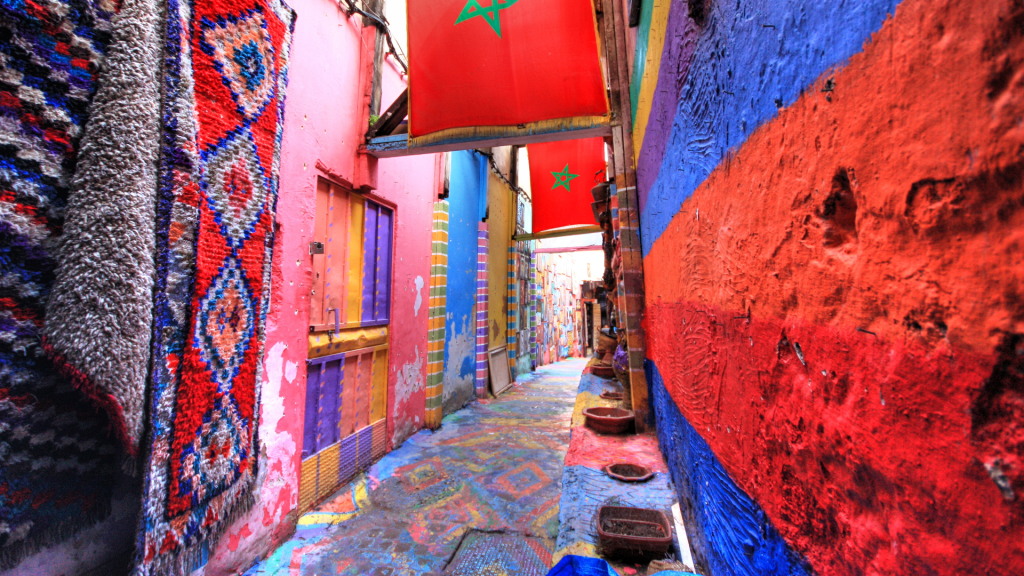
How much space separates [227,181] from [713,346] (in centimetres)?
217

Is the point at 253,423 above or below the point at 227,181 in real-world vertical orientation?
below

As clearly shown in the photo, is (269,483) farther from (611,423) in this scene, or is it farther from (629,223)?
(629,223)

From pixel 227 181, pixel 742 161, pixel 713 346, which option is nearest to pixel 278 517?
pixel 227 181

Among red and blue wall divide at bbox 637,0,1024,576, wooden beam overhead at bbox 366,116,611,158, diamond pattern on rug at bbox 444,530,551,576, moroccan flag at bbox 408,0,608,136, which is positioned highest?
moroccan flag at bbox 408,0,608,136

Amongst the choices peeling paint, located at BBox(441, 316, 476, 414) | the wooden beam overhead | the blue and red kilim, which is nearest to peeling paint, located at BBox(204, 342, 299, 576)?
the blue and red kilim

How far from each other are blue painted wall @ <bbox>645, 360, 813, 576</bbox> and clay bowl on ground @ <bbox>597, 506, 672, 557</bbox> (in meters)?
0.10

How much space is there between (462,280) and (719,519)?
17.8 ft

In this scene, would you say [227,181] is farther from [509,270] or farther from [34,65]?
[509,270]

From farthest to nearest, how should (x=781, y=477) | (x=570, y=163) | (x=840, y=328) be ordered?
(x=570, y=163) < (x=781, y=477) < (x=840, y=328)

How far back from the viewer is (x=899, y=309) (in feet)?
1.19

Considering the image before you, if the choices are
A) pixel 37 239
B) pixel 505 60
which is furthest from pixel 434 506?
pixel 505 60

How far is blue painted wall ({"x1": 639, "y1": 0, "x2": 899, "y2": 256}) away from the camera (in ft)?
1.44

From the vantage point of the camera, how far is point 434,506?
307 centimetres

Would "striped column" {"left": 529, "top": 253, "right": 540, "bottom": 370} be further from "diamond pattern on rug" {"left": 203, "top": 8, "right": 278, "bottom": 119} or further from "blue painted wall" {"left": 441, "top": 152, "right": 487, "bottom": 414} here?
"diamond pattern on rug" {"left": 203, "top": 8, "right": 278, "bottom": 119}
